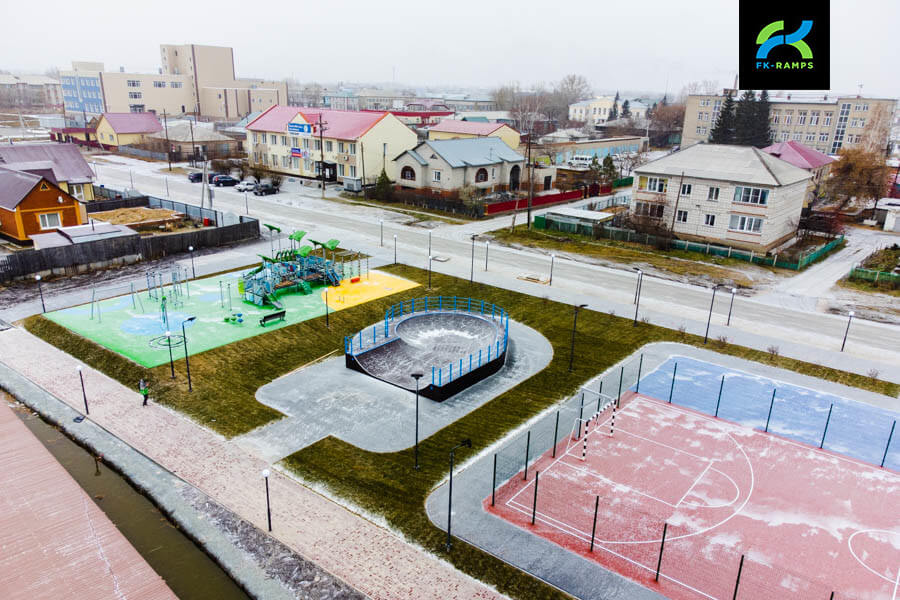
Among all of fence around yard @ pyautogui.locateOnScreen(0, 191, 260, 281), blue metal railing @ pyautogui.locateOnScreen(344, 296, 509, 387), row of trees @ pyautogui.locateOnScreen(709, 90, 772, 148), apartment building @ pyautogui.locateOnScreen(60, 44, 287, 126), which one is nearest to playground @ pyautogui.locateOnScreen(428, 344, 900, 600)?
blue metal railing @ pyautogui.locateOnScreen(344, 296, 509, 387)

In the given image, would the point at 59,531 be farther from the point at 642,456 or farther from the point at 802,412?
the point at 802,412

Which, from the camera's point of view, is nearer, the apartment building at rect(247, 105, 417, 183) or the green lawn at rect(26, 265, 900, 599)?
the green lawn at rect(26, 265, 900, 599)

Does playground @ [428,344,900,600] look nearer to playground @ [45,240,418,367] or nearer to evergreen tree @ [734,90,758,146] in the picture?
playground @ [45,240,418,367]

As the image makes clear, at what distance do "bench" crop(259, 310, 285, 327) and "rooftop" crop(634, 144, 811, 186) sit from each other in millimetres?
32990

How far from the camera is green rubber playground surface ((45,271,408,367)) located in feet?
86.8

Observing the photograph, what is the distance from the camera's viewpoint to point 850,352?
92.2 feet

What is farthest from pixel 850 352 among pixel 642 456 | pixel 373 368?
pixel 373 368

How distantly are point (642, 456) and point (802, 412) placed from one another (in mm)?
7824

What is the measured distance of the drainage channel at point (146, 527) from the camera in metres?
14.6

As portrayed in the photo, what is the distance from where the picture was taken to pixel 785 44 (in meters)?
10.8

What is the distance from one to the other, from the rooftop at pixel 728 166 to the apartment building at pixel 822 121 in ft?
135

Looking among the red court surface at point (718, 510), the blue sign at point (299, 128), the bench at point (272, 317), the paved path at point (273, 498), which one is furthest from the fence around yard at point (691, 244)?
the paved path at point (273, 498)

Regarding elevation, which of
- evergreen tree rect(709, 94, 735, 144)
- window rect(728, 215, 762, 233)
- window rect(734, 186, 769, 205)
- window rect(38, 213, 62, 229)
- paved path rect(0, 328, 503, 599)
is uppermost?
evergreen tree rect(709, 94, 735, 144)

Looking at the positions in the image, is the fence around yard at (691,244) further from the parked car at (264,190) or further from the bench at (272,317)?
the parked car at (264,190)
